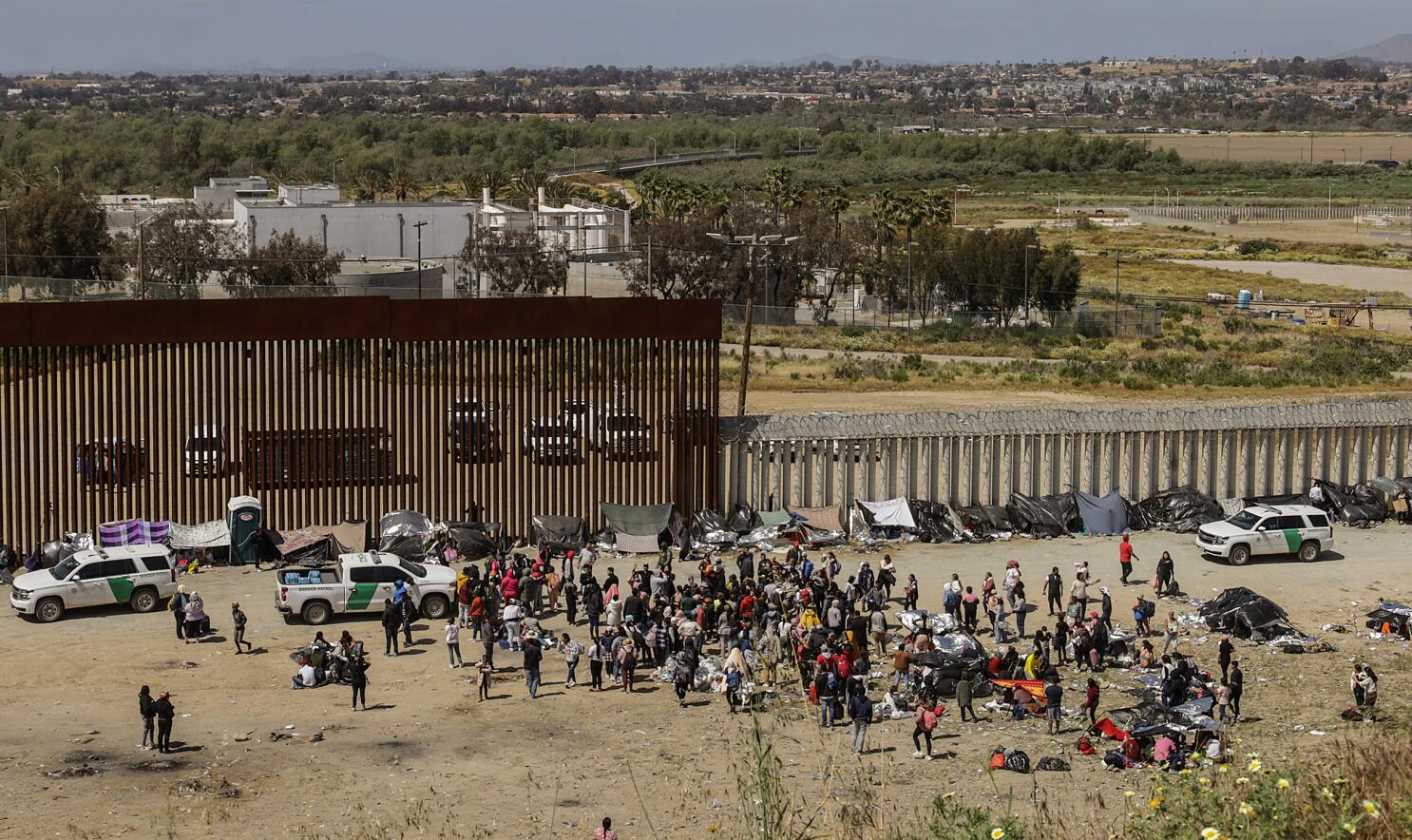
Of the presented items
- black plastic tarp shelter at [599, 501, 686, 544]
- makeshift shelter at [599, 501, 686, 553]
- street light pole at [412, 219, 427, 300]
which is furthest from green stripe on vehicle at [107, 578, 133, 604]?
street light pole at [412, 219, 427, 300]

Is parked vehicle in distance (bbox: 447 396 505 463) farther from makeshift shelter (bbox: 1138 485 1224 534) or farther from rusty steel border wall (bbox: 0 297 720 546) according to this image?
makeshift shelter (bbox: 1138 485 1224 534)

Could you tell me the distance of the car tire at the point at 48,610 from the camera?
3003 centimetres

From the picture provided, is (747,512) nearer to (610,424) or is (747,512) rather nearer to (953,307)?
(610,424)

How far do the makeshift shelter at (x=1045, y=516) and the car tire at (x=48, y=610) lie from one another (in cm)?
2056

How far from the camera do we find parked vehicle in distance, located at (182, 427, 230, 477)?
34.9 meters

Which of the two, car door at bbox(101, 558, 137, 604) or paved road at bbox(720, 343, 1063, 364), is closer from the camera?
car door at bbox(101, 558, 137, 604)

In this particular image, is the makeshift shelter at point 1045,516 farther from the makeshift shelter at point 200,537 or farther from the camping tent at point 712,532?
the makeshift shelter at point 200,537

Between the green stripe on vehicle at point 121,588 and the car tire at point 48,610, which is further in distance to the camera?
Result: the green stripe on vehicle at point 121,588

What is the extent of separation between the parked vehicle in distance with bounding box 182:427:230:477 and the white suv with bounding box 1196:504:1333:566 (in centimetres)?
2144

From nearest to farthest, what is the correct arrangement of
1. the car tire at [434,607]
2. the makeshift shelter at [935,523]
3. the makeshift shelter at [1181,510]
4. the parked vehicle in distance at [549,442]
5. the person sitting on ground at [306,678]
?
the person sitting on ground at [306,678]
the car tire at [434,607]
the parked vehicle in distance at [549,442]
the makeshift shelter at [935,523]
the makeshift shelter at [1181,510]

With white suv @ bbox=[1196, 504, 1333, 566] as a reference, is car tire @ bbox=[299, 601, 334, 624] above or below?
below

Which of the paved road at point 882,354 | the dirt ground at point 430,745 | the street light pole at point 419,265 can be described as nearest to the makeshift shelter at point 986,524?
the dirt ground at point 430,745

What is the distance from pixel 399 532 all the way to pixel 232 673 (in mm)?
7560

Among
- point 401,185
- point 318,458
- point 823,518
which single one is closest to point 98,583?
point 318,458
